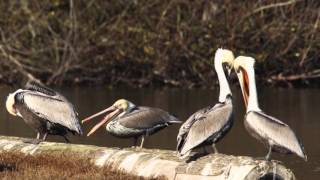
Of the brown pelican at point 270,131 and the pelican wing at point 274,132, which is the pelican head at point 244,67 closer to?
the brown pelican at point 270,131

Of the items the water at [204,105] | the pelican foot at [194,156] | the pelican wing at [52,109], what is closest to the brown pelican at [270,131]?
the pelican foot at [194,156]

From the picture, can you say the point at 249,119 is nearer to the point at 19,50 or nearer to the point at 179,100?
the point at 179,100

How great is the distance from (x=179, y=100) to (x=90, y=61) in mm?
5487

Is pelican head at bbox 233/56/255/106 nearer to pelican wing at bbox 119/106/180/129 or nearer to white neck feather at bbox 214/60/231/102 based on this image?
white neck feather at bbox 214/60/231/102

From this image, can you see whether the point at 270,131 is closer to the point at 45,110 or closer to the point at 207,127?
the point at 207,127

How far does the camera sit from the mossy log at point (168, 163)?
875 cm

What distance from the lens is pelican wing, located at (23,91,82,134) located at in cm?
1109

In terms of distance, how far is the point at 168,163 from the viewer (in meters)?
9.39

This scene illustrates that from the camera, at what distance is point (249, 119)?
30.4 feet

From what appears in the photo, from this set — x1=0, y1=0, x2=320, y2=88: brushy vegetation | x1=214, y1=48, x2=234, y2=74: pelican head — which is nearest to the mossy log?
x1=214, y1=48, x2=234, y2=74: pelican head

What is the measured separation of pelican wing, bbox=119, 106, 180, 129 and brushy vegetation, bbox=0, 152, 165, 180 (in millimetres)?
1254

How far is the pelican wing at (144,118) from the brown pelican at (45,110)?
624mm

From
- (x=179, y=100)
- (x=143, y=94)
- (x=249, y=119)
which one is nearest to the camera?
(x=249, y=119)

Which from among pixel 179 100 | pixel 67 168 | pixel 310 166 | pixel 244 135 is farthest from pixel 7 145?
pixel 179 100
